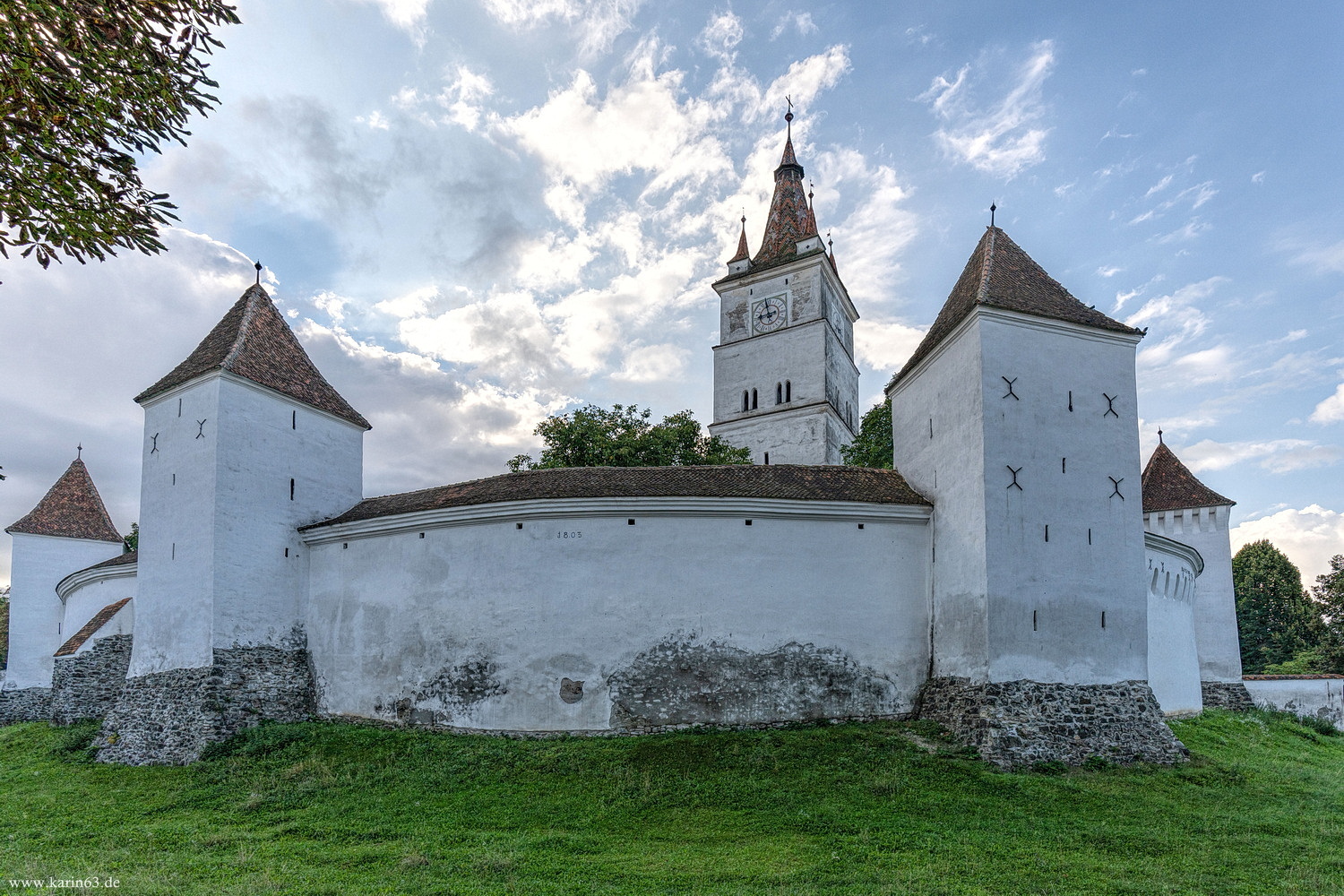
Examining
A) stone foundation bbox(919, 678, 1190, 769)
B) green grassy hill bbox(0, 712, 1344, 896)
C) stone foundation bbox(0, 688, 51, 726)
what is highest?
stone foundation bbox(919, 678, 1190, 769)

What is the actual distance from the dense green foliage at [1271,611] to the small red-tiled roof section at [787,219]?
Answer: 2894 centimetres

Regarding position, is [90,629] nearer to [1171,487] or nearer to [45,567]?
[45,567]

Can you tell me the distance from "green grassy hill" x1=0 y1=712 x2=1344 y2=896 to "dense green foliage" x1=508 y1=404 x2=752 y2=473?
1367 centimetres

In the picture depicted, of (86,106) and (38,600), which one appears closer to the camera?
(86,106)

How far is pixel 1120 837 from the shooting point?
10141 millimetres

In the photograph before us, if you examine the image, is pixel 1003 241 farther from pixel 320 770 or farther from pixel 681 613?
pixel 320 770

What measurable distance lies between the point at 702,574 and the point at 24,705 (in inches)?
941

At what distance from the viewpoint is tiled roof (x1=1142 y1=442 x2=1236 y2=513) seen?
86.2 ft

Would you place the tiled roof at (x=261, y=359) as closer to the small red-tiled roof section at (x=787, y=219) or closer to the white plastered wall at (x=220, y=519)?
the white plastered wall at (x=220, y=519)

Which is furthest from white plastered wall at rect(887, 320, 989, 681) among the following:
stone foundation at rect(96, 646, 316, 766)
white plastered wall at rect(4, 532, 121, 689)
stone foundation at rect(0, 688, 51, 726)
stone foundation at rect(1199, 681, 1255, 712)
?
stone foundation at rect(0, 688, 51, 726)

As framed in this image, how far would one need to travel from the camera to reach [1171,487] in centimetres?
2706

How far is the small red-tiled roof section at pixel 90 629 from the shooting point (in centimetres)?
2050

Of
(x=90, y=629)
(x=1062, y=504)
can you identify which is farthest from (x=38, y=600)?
(x=1062, y=504)

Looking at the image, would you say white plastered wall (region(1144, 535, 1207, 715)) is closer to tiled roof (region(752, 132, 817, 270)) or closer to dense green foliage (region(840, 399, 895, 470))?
dense green foliage (region(840, 399, 895, 470))
